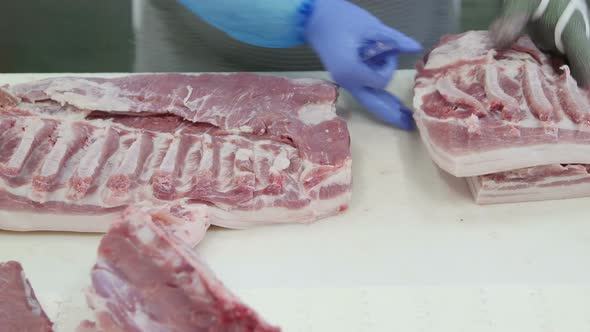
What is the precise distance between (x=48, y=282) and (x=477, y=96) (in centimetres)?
166

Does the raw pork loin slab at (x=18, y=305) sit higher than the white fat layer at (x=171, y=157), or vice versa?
the white fat layer at (x=171, y=157)

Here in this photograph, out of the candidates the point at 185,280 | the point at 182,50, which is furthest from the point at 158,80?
the point at 185,280

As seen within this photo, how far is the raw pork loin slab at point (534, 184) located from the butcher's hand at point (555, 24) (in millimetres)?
419

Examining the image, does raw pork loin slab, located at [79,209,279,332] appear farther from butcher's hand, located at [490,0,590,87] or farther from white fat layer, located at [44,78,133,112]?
butcher's hand, located at [490,0,590,87]

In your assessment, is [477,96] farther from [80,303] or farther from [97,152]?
[80,303]

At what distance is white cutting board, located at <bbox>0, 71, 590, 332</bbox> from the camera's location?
207 cm

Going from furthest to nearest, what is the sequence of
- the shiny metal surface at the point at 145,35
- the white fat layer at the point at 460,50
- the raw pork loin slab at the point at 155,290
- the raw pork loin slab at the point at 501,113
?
the shiny metal surface at the point at 145,35
the white fat layer at the point at 460,50
the raw pork loin slab at the point at 501,113
the raw pork loin slab at the point at 155,290

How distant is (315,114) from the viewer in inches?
102

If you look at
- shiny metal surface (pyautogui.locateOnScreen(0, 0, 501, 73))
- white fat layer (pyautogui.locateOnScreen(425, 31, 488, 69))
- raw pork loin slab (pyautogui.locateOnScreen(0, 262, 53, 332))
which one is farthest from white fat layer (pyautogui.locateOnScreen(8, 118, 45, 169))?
white fat layer (pyautogui.locateOnScreen(425, 31, 488, 69))

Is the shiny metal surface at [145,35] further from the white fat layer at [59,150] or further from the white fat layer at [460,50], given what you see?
the white fat layer at [59,150]

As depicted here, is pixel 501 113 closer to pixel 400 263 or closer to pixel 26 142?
pixel 400 263

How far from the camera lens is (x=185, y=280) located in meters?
1.81

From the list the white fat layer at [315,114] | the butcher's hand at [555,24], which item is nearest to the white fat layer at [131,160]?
the white fat layer at [315,114]

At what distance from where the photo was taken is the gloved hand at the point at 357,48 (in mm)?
2582
